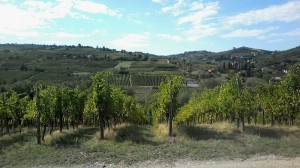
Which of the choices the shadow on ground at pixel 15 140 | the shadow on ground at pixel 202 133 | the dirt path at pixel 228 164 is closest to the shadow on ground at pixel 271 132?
the shadow on ground at pixel 202 133

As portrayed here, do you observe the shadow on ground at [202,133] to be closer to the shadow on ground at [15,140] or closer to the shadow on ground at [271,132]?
the shadow on ground at [271,132]

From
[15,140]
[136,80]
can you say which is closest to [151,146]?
[15,140]

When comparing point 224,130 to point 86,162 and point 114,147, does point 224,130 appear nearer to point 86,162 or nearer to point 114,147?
point 114,147

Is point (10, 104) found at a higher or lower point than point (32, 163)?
higher

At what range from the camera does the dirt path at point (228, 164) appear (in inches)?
926

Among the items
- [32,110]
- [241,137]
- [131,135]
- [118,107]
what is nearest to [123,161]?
[131,135]

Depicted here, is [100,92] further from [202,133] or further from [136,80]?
[136,80]

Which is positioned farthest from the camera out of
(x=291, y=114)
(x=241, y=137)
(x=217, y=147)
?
(x=291, y=114)

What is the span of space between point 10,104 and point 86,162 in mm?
24563

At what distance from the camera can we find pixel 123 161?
26.2 m

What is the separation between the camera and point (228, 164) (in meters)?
24.2

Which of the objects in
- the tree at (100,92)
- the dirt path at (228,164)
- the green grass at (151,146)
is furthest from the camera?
the tree at (100,92)

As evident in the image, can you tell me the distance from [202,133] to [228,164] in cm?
974

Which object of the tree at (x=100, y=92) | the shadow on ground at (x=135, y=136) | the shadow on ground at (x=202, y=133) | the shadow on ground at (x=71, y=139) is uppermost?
the tree at (x=100, y=92)
